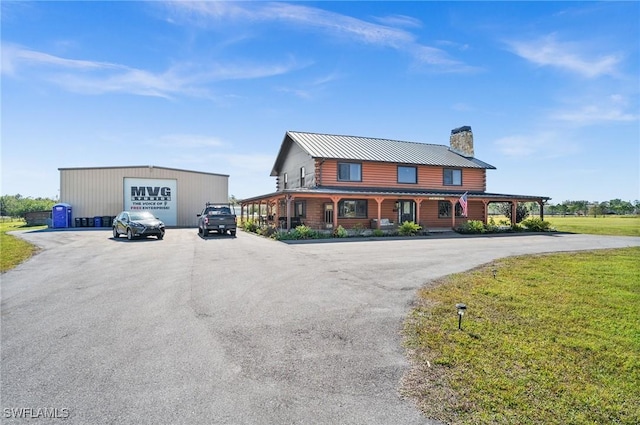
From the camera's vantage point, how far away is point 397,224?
80.0ft

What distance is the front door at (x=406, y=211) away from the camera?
24.8 metres

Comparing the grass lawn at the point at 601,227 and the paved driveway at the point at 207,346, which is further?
the grass lawn at the point at 601,227

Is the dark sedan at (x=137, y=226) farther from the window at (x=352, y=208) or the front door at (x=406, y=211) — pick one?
the front door at (x=406, y=211)

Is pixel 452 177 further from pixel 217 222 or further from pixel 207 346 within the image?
pixel 207 346

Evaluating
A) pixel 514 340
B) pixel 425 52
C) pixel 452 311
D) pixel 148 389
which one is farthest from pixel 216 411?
pixel 425 52

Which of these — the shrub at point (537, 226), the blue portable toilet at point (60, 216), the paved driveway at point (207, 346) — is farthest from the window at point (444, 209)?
the blue portable toilet at point (60, 216)

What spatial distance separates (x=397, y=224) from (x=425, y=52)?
1292cm

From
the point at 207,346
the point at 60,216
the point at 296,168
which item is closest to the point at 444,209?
the point at 296,168

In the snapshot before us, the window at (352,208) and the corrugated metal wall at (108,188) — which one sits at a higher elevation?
the corrugated metal wall at (108,188)

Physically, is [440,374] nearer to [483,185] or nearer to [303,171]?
[303,171]

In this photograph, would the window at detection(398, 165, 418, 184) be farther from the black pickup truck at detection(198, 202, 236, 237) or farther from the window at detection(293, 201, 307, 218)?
the black pickup truck at detection(198, 202, 236, 237)

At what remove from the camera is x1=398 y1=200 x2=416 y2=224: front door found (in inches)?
978

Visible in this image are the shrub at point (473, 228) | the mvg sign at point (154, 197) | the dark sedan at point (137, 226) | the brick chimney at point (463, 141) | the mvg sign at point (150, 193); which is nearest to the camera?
the dark sedan at point (137, 226)

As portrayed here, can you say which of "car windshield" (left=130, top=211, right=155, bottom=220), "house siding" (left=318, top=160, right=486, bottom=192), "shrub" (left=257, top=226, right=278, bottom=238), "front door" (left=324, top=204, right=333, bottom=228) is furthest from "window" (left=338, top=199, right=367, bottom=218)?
"car windshield" (left=130, top=211, right=155, bottom=220)
